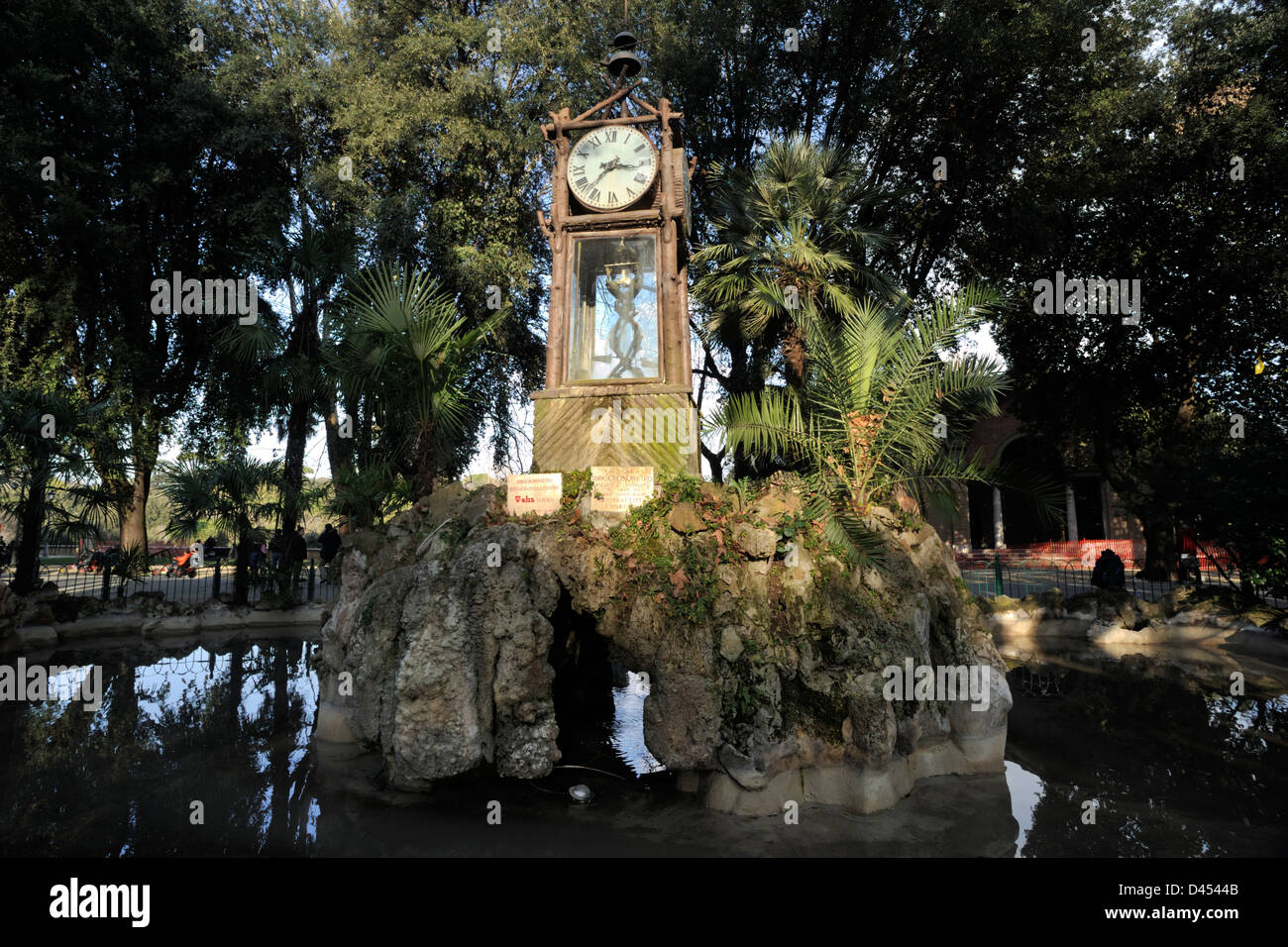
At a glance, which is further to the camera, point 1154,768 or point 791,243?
point 791,243

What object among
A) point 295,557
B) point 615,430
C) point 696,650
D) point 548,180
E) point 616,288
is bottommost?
point 696,650

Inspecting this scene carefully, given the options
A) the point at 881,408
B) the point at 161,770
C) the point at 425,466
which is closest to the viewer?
the point at 161,770

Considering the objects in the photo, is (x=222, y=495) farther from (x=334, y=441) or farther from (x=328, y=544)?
(x=334, y=441)

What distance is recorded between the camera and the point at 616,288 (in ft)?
25.6

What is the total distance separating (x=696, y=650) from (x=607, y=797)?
1475 mm

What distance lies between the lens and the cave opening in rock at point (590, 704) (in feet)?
20.8

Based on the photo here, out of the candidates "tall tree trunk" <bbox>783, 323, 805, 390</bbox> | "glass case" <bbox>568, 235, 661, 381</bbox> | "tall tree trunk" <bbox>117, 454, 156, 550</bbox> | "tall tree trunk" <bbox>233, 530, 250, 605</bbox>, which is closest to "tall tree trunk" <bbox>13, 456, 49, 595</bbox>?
"tall tree trunk" <bbox>117, 454, 156, 550</bbox>

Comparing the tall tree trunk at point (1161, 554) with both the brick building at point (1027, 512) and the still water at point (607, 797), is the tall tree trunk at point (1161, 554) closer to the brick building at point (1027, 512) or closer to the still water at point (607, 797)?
the brick building at point (1027, 512)

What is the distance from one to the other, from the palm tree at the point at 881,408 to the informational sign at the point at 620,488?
1734 mm

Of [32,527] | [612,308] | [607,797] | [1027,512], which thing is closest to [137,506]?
[32,527]

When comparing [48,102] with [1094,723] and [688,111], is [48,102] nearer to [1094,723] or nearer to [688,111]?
[688,111]

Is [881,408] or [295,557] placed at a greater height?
[881,408]

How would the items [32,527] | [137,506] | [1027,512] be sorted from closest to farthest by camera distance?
1. [32,527]
2. [137,506]
3. [1027,512]

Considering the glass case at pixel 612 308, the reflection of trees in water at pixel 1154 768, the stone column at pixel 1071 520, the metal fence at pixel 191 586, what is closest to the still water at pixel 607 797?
the reflection of trees in water at pixel 1154 768
